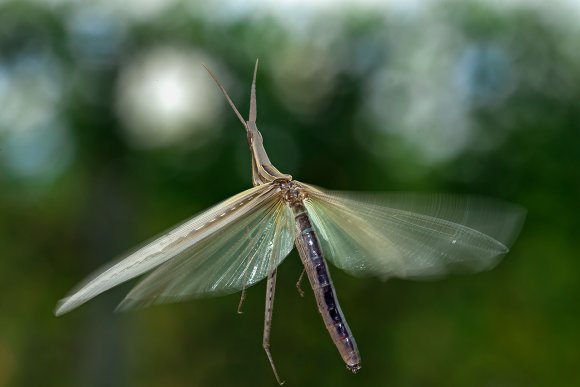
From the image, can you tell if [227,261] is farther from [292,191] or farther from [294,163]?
[294,163]

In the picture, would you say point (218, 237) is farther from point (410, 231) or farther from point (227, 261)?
point (410, 231)

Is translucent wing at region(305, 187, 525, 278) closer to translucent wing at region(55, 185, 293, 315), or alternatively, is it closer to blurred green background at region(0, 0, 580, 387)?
translucent wing at region(55, 185, 293, 315)

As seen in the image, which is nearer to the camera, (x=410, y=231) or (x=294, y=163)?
(x=410, y=231)

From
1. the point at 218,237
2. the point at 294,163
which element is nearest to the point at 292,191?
the point at 218,237

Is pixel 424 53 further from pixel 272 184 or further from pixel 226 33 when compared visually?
pixel 272 184

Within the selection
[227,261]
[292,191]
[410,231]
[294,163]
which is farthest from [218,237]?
[294,163]

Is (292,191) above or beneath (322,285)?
above

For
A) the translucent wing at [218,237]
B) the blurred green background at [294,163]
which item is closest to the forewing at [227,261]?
the translucent wing at [218,237]
